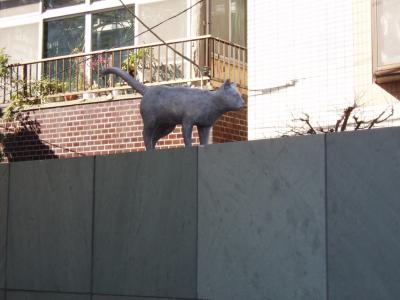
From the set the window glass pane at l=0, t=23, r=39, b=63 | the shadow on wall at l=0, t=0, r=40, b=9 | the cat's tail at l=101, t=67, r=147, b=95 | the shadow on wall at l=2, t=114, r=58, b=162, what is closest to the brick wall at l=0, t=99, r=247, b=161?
the shadow on wall at l=2, t=114, r=58, b=162

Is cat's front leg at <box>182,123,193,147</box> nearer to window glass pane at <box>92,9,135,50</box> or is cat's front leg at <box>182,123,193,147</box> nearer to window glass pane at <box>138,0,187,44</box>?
window glass pane at <box>138,0,187,44</box>

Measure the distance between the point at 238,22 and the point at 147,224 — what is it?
25.8ft

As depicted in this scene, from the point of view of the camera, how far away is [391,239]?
7.41 meters

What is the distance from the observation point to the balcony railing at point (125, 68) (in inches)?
600

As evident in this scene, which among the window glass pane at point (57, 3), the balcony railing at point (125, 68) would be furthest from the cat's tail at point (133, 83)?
the window glass pane at point (57, 3)

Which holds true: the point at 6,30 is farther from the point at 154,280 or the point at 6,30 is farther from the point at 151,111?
the point at 154,280

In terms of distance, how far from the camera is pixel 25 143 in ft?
54.2

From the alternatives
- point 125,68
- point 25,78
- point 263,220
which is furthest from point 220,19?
point 263,220

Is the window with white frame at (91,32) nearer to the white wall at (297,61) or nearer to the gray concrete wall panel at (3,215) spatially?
the white wall at (297,61)

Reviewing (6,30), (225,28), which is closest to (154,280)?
(225,28)

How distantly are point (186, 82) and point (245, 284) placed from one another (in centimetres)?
706

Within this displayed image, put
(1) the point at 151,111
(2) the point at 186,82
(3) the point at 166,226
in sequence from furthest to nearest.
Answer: (2) the point at 186,82, (1) the point at 151,111, (3) the point at 166,226

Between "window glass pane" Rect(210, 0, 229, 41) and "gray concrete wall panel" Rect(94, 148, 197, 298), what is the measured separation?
21.6 ft

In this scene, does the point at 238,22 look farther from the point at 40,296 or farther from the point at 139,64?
the point at 40,296
